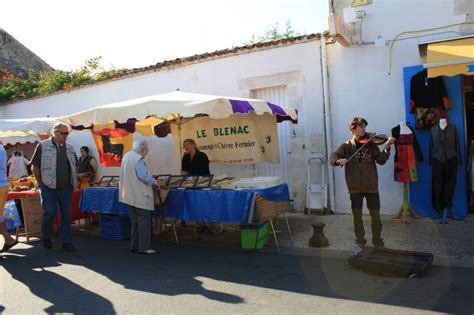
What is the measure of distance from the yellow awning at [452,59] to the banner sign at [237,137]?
2804 mm

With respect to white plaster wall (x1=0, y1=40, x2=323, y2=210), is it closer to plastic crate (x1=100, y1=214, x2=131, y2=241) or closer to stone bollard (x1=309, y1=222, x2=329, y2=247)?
stone bollard (x1=309, y1=222, x2=329, y2=247)

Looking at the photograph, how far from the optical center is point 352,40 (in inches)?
301

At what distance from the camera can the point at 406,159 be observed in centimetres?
696

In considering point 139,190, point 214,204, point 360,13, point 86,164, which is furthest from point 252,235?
point 86,164

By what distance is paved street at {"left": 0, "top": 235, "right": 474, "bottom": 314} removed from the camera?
149 inches

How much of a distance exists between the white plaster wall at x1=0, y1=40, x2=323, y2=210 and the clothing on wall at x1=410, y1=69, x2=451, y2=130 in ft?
5.69

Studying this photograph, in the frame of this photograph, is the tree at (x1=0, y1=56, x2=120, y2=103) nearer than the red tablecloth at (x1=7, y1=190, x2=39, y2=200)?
No

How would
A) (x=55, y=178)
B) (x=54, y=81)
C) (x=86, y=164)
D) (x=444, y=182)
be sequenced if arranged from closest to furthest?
(x=55, y=178) < (x=444, y=182) < (x=86, y=164) < (x=54, y=81)

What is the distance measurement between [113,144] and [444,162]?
6862 millimetres

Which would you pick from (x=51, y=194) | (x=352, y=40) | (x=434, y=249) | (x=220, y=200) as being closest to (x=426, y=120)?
(x=352, y=40)

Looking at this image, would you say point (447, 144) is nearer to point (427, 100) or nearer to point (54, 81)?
point (427, 100)

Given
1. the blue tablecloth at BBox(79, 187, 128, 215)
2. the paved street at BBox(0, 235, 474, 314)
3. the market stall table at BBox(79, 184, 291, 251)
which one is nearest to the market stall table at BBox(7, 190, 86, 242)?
the blue tablecloth at BBox(79, 187, 128, 215)

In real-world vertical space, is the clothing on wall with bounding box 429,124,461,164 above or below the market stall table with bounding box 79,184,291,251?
above

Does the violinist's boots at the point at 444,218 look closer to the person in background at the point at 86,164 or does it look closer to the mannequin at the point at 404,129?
the mannequin at the point at 404,129
